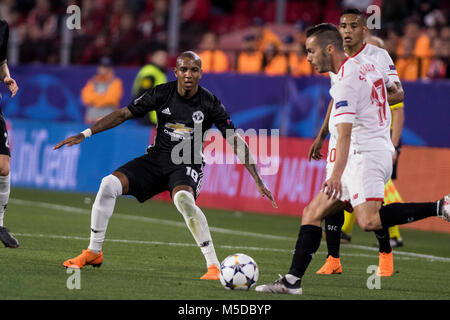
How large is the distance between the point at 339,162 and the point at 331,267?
2203 mm

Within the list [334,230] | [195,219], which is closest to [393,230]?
[334,230]

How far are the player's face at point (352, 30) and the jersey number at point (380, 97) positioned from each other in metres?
1.32

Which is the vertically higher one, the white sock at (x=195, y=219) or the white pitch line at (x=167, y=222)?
the white sock at (x=195, y=219)

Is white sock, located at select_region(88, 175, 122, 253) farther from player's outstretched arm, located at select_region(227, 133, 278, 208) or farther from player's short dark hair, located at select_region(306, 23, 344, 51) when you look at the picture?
player's short dark hair, located at select_region(306, 23, 344, 51)

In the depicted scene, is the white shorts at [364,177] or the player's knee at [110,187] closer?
the white shorts at [364,177]

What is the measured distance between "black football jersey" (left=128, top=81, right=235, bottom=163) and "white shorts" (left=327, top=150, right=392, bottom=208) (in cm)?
138

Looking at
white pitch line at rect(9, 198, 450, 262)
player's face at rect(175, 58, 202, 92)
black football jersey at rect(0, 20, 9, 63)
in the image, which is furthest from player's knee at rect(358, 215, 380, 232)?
black football jersey at rect(0, 20, 9, 63)

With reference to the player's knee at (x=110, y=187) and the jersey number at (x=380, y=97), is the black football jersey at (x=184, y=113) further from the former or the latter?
the jersey number at (x=380, y=97)

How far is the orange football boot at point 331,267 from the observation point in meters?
9.05

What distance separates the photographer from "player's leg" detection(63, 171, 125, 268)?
8297 millimetres

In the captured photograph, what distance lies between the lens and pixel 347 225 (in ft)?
38.3

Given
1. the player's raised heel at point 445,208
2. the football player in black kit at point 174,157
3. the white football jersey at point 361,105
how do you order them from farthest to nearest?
the football player in black kit at point 174,157
the player's raised heel at point 445,208
the white football jersey at point 361,105

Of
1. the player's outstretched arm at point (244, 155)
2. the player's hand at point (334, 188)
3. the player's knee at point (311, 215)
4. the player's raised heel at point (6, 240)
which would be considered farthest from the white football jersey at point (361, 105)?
the player's raised heel at point (6, 240)
